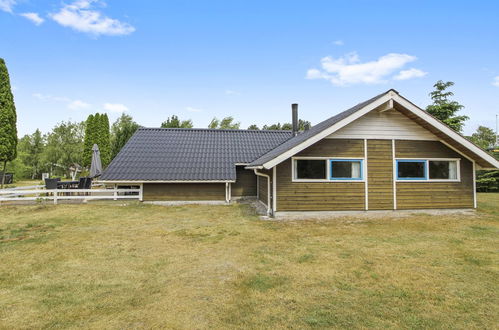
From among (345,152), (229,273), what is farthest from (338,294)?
(345,152)

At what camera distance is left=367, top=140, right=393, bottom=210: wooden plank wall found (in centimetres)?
1092

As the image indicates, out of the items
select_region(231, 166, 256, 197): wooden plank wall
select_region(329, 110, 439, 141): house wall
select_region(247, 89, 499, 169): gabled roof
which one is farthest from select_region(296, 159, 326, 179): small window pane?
select_region(231, 166, 256, 197): wooden plank wall

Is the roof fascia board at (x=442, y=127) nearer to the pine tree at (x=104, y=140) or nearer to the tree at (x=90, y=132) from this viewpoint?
the tree at (x=90, y=132)

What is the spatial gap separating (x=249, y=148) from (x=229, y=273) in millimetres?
12592

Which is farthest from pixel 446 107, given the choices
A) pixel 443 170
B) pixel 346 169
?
pixel 346 169

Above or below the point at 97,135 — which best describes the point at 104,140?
below

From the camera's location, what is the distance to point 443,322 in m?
3.33

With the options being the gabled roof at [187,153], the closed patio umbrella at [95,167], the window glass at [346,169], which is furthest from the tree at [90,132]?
the window glass at [346,169]

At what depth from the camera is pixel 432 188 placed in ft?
36.6

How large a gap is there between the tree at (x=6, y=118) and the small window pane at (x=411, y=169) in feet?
78.1

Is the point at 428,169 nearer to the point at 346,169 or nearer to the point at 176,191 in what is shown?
the point at 346,169

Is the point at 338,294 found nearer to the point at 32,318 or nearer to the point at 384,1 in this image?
the point at 32,318

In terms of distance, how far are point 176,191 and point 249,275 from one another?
10462mm

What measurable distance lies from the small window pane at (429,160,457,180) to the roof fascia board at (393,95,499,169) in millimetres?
1115
